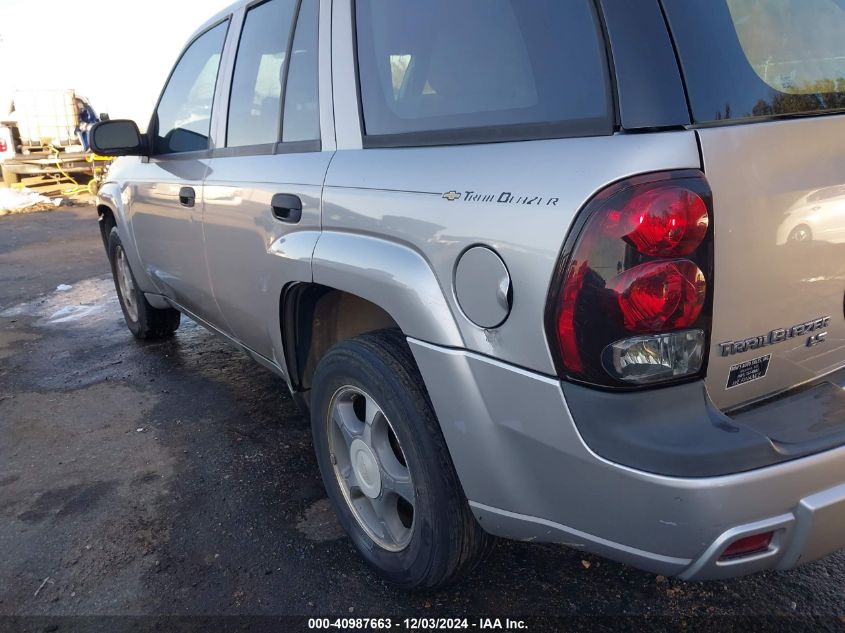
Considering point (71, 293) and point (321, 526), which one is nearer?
point (321, 526)

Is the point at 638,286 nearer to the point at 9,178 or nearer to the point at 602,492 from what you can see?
the point at 602,492

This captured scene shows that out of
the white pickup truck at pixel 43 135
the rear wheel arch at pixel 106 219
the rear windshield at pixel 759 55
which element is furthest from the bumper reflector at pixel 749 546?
the white pickup truck at pixel 43 135

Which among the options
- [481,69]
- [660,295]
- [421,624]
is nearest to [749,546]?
[660,295]

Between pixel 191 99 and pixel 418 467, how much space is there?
2.51m

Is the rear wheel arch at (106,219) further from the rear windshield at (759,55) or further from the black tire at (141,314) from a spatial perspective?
the rear windshield at (759,55)

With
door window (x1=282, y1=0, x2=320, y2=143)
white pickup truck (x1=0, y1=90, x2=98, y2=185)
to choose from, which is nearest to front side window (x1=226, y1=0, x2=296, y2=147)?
door window (x1=282, y1=0, x2=320, y2=143)

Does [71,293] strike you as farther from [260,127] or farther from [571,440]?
[571,440]

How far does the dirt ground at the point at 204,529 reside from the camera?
2.20m

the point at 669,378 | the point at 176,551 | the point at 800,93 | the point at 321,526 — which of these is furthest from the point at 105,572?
the point at 800,93

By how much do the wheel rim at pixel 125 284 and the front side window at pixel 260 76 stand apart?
2148mm

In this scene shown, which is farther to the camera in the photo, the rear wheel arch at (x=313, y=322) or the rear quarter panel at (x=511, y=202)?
the rear wheel arch at (x=313, y=322)

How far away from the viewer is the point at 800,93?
1.56 m

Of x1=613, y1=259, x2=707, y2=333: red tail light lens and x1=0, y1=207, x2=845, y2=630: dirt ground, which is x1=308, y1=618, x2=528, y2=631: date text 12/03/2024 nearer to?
x1=0, y1=207, x2=845, y2=630: dirt ground

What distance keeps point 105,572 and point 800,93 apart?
2636 millimetres
